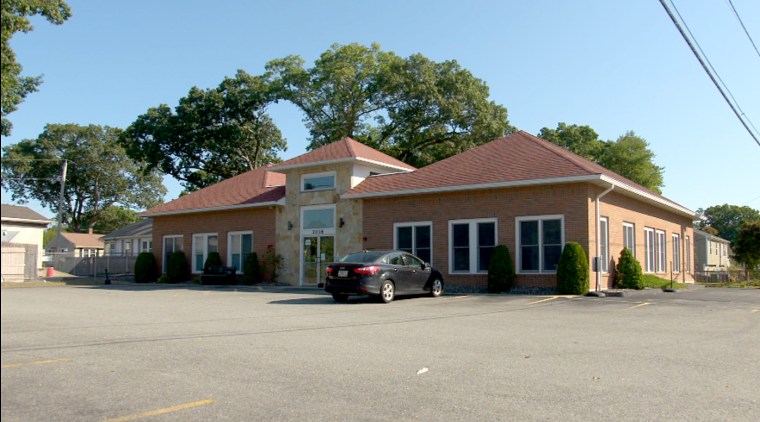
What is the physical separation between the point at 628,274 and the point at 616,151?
37.0m

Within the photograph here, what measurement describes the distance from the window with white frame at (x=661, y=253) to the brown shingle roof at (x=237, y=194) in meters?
16.6

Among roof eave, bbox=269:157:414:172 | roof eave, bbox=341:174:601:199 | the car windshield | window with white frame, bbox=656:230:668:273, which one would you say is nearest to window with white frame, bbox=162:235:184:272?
roof eave, bbox=269:157:414:172

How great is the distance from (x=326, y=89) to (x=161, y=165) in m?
14.3

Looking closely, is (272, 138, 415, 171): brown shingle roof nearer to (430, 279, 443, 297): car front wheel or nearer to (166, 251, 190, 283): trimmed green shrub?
(166, 251, 190, 283): trimmed green shrub

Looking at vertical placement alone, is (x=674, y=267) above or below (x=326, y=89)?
below

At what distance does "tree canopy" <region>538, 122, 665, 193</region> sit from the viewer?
5550 centimetres

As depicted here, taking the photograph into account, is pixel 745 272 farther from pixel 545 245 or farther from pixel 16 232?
pixel 16 232

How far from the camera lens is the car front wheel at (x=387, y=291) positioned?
56.2 ft

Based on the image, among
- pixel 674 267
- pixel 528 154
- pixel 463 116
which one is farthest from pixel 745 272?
pixel 528 154

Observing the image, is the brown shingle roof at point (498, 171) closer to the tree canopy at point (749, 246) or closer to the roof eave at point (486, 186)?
the roof eave at point (486, 186)

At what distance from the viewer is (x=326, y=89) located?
49.1 metres

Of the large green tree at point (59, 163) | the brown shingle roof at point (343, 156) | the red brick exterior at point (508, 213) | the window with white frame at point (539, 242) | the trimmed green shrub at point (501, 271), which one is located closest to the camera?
the large green tree at point (59, 163)

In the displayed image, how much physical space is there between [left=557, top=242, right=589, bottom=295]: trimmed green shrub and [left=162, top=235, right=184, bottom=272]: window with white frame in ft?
67.0

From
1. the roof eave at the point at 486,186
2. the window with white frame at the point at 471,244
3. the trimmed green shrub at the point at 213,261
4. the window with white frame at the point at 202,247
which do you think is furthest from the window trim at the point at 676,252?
the window with white frame at the point at 202,247
